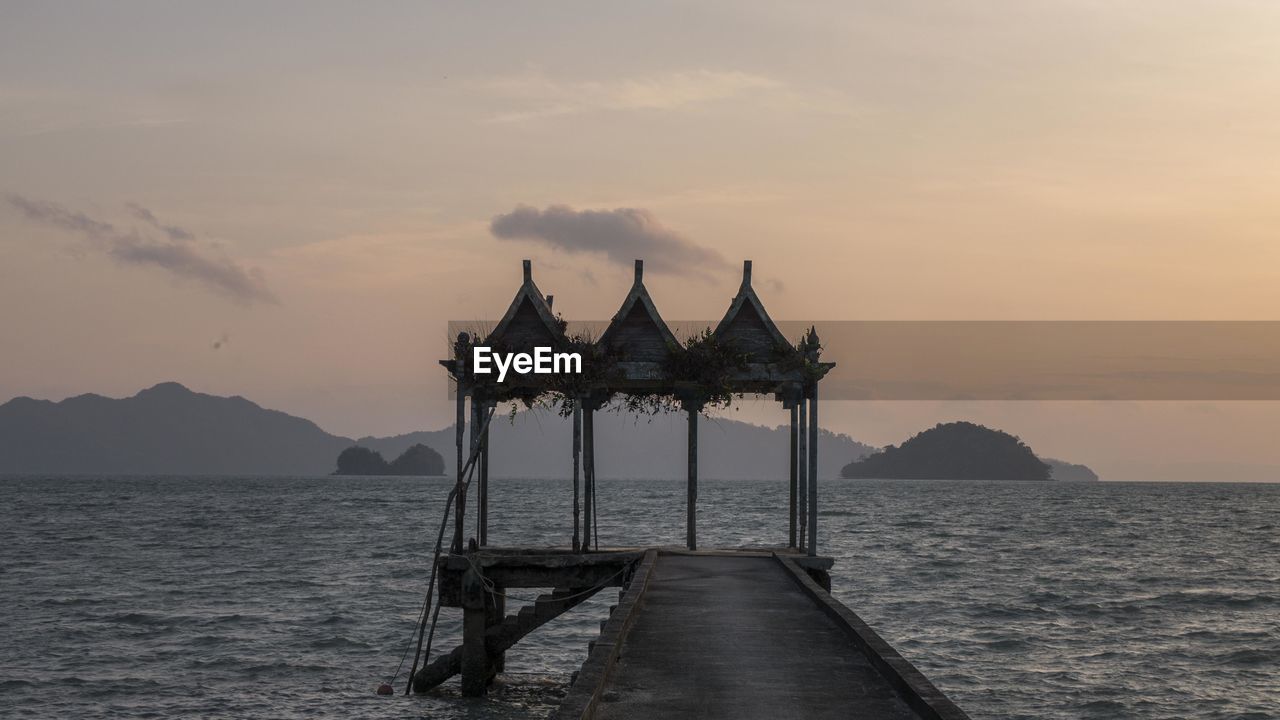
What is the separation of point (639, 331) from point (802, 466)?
15.6 feet

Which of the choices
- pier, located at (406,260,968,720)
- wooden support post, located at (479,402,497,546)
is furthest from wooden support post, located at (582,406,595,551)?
wooden support post, located at (479,402,497,546)

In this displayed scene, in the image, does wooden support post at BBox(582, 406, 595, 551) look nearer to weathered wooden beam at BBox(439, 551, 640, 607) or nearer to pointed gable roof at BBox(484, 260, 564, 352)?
weathered wooden beam at BBox(439, 551, 640, 607)

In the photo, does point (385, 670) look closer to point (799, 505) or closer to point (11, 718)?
point (11, 718)

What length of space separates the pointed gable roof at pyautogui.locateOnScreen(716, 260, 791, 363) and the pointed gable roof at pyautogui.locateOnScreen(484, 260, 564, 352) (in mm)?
3497

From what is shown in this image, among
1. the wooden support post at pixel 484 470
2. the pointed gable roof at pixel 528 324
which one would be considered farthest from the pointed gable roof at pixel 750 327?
the wooden support post at pixel 484 470

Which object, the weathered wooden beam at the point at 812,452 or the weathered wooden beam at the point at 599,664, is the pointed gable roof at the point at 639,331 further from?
the weathered wooden beam at the point at 599,664

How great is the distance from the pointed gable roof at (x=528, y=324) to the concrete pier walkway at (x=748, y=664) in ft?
23.3

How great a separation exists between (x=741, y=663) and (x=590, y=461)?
1294 cm

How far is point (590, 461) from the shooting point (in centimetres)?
2733

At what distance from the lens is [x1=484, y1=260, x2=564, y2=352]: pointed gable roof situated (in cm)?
2653

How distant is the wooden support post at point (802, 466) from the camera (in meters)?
27.5

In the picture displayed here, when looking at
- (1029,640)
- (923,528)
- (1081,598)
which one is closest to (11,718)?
(1029,640)

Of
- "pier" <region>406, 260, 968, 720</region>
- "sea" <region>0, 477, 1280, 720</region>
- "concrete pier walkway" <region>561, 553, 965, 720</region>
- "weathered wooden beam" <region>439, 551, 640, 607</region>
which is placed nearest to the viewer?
"concrete pier walkway" <region>561, 553, 965, 720</region>

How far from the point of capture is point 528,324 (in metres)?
26.7
